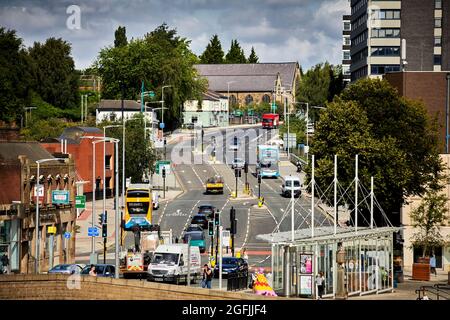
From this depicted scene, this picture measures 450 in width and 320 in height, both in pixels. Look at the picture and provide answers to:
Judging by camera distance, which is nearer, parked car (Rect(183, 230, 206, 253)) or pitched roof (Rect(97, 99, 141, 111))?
parked car (Rect(183, 230, 206, 253))

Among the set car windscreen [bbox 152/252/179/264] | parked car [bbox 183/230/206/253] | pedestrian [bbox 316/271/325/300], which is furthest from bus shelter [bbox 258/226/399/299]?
parked car [bbox 183/230/206/253]

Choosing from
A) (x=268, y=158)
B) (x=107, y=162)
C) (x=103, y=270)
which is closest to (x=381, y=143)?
(x=103, y=270)

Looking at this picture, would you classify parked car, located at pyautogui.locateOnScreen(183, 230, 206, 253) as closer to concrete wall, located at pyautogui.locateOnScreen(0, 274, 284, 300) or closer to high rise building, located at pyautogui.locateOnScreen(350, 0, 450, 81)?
concrete wall, located at pyautogui.locateOnScreen(0, 274, 284, 300)

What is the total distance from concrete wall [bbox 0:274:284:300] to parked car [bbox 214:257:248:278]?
82.8 ft

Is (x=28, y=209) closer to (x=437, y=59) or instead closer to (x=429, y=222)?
(x=429, y=222)

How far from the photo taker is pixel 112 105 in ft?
620

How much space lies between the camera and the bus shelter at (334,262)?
54.4 meters

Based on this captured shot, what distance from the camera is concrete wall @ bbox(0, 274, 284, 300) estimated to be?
41969 mm

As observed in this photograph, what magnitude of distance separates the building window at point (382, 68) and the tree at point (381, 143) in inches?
2551

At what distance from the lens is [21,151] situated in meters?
91.8

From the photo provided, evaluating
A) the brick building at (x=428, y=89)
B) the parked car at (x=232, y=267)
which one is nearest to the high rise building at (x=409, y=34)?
the brick building at (x=428, y=89)
